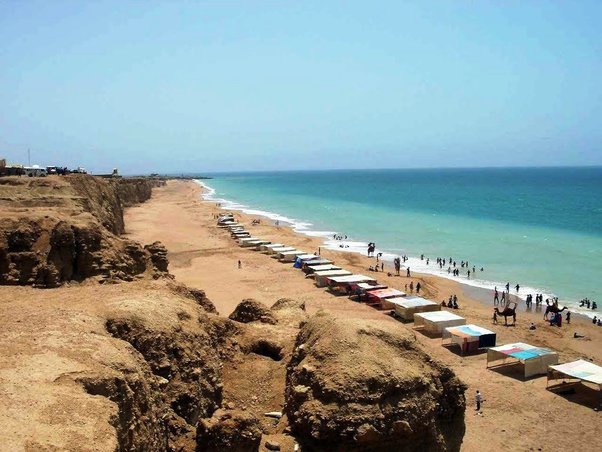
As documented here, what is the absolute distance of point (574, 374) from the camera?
1944 cm

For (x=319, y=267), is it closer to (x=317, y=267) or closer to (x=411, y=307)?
(x=317, y=267)

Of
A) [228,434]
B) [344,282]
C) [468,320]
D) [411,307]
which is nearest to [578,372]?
[468,320]

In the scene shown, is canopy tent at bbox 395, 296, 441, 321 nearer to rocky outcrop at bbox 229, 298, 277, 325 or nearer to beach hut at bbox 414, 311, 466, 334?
beach hut at bbox 414, 311, 466, 334

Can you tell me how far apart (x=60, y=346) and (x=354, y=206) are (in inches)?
3982

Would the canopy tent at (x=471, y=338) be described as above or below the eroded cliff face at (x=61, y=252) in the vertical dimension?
below

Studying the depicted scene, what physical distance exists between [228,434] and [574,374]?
15350 millimetres

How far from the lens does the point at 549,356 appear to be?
838 inches

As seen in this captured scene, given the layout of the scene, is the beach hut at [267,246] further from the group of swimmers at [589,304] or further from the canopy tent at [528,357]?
the canopy tent at [528,357]

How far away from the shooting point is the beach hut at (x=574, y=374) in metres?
19.2

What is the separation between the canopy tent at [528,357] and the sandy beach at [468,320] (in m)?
0.41

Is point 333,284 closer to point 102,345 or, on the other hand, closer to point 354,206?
point 102,345

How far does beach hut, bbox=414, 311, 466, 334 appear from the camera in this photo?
25891mm

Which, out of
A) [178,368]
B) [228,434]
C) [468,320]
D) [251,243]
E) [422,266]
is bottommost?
[468,320]

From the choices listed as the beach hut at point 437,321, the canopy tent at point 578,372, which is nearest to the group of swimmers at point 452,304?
the beach hut at point 437,321
